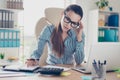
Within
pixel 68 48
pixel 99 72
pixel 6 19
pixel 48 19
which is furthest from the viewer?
pixel 6 19

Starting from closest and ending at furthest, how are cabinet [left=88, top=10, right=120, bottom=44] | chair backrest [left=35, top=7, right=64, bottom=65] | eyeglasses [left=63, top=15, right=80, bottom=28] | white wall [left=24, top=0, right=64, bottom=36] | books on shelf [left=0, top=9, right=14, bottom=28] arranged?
eyeglasses [left=63, top=15, right=80, bottom=28] < chair backrest [left=35, top=7, right=64, bottom=65] < books on shelf [left=0, top=9, right=14, bottom=28] < white wall [left=24, top=0, right=64, bottom=36] < cabinet [left=88, top=10, right=120, bottom=44]

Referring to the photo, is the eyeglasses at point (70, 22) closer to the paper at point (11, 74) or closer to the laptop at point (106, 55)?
the laptop at point (106, 55)

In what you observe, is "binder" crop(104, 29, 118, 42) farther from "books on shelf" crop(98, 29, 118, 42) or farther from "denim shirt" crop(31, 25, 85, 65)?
"denim shirt" crop(31, 25, 85, 65)

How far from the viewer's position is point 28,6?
413 cm

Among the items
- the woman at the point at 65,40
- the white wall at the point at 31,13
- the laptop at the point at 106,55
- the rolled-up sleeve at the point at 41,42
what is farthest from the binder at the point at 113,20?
the laptop at the point at 106,55

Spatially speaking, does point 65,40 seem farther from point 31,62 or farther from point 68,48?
point 31,62

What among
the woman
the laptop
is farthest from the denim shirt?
the laptop

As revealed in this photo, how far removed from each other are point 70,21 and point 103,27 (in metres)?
2.30

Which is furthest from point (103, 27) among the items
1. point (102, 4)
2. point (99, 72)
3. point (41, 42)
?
point (99, 72)

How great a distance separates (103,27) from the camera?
171 inches

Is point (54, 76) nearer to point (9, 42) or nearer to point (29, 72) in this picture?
point (29, 72)

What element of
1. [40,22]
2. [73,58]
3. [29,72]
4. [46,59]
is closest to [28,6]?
[40,22]

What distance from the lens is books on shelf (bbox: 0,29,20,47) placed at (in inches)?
143

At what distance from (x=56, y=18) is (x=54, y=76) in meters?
1.29
